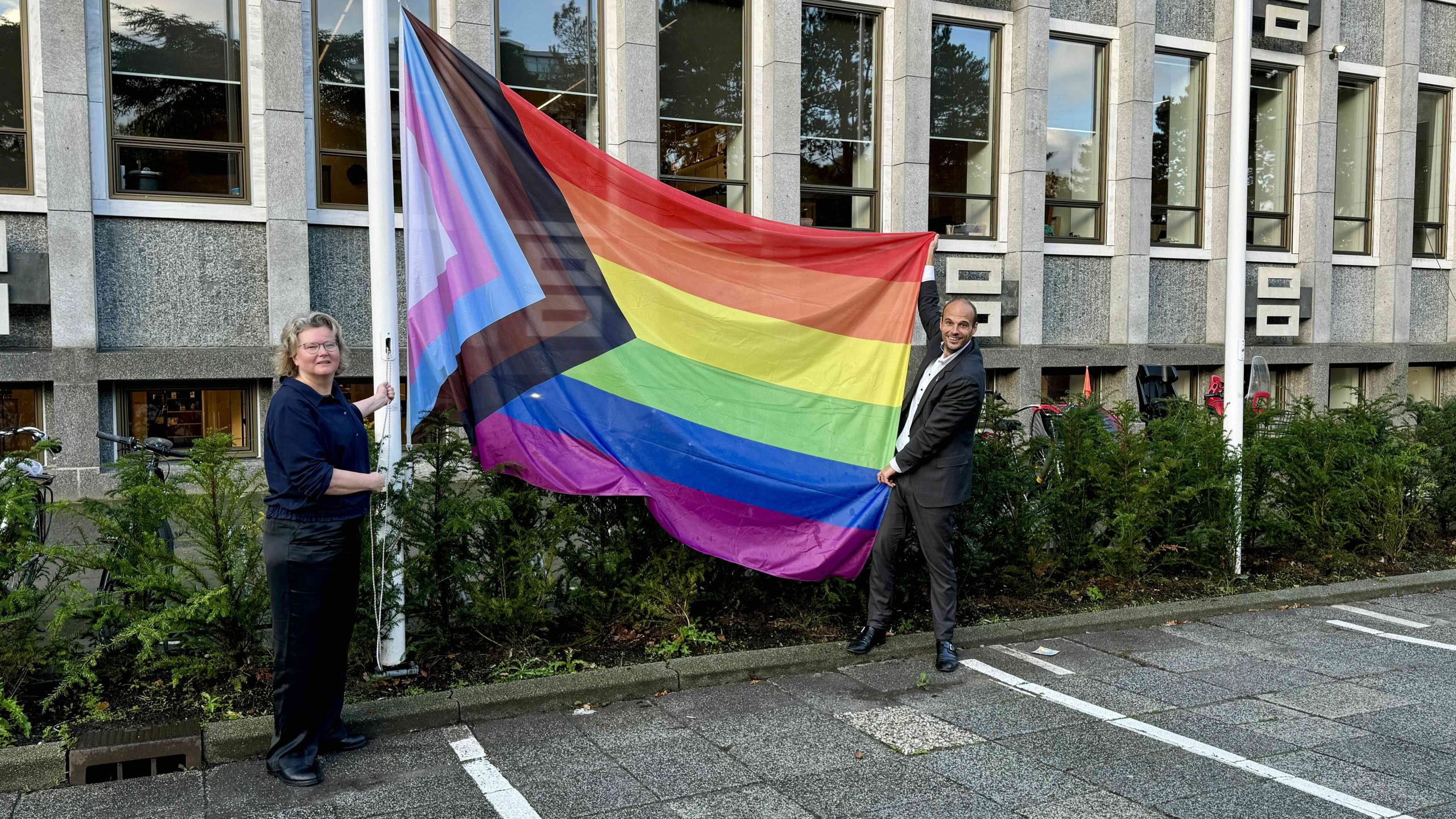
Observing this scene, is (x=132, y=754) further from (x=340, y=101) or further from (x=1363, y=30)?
(x=1363, y=30)

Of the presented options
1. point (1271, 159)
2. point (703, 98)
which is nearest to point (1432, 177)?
point (1271, 159)

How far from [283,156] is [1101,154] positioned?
40.4 feet

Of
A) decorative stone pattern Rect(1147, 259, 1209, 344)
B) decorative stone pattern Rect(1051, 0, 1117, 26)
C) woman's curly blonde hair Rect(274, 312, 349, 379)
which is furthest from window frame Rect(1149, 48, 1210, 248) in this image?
woman's curly blonde hair Rect(274, 312, 349, 379)

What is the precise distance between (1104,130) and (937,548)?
13.5 m

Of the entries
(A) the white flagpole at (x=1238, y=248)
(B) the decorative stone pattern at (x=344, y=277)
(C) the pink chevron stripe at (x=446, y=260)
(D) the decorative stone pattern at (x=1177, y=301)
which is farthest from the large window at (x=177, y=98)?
(D) the decorative stone pattern at (x=1177, y=301)

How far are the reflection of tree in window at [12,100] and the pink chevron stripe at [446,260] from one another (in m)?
8.57

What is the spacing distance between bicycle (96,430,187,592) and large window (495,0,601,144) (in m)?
9.07

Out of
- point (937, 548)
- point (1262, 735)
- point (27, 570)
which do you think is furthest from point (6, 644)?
point (1262, 735)

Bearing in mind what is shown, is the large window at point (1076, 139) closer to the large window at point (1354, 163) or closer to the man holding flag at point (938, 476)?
the large window at point (1354, 163)

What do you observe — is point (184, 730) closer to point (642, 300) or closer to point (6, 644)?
point (6, 644)

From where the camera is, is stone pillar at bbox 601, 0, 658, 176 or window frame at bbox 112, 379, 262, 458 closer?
window frame at bbox 112, 379, 262, 458

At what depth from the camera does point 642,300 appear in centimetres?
614

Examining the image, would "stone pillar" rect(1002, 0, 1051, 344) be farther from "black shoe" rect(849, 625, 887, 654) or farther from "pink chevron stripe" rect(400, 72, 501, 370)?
"pink chevron stripe" rect(400, 72, 501, 370)

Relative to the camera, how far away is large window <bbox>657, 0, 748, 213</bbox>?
15.2 metres
